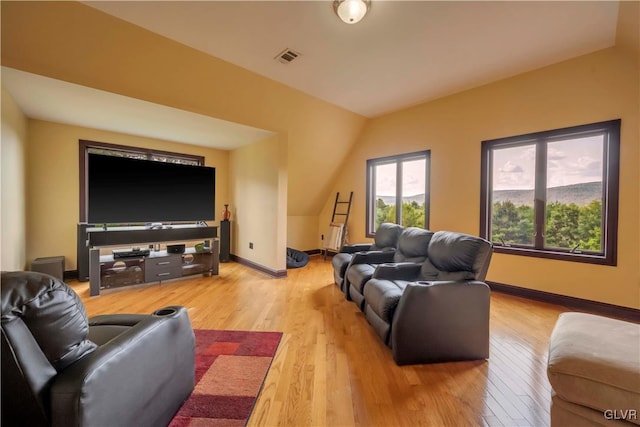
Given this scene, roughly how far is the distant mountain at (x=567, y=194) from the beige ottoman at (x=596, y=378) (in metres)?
2.42

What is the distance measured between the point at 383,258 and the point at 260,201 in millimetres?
2301

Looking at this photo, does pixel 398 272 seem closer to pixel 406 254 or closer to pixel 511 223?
pixel 406 254

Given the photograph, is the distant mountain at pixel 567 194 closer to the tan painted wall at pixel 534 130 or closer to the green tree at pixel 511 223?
the green tree at pixel 511 223

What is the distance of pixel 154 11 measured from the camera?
7.00 feet

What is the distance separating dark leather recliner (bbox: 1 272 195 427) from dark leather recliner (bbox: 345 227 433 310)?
1965mm

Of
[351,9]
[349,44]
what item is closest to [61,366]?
[351,9]

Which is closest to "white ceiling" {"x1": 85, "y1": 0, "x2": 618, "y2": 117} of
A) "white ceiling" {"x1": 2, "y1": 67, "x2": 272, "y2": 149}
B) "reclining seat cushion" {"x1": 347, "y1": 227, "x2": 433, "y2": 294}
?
"white ceiling" {"x1": 2, "y1": 67, "x2": 272, "y2": 149}

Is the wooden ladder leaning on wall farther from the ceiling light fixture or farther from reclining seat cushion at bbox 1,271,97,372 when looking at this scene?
reclining seat cushion at bbox 1,271,97,372

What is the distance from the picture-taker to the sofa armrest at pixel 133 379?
32.5 inches

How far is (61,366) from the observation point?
88cm

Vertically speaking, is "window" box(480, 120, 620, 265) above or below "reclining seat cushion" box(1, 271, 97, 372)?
above

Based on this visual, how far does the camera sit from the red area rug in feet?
4.63

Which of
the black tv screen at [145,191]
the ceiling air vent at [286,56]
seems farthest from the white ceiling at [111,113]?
the ceiling air vent at [286,56]

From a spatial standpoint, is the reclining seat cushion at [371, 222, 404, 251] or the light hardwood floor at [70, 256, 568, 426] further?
the reclining seat cushion at [371, 222, 404, 251]
